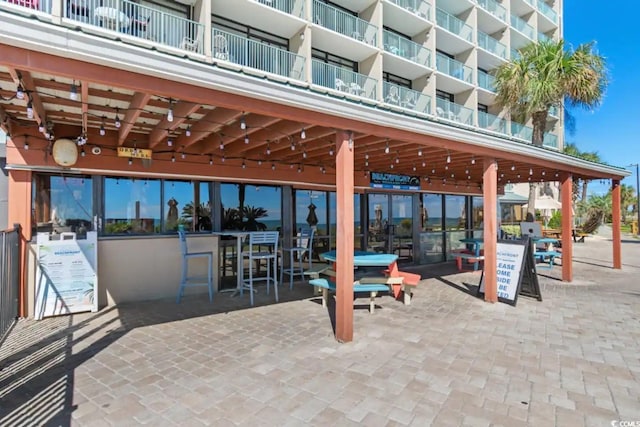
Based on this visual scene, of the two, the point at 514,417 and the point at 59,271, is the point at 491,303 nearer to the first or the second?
the point at 514,417

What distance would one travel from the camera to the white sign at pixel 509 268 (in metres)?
6.05

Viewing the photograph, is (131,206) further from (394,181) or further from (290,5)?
(290,5)

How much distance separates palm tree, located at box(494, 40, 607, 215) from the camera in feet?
44.5

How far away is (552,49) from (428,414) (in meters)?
16.5

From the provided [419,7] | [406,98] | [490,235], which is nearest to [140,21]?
[490,235]

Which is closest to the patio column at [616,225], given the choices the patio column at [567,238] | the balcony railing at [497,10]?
the patio column at [567,238]

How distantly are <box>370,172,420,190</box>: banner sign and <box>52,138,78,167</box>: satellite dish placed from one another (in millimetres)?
6655

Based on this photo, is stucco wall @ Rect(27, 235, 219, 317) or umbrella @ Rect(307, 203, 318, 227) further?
umbrella @ Rect(307, 203, 318, 227)

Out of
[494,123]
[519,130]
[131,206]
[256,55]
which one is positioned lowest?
[131,206]

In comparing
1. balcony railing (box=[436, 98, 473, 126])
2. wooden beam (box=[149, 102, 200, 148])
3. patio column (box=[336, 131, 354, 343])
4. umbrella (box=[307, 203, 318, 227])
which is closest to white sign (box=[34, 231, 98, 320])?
wooden beam (box=[149, 102, 200, 148])

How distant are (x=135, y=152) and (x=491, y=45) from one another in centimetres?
1960

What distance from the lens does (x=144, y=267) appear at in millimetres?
6258

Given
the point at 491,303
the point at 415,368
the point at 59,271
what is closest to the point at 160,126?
the point at 59,271

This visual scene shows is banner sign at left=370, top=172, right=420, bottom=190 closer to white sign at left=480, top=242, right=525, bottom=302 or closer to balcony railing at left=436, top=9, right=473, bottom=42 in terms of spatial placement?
white sign at left=480, top=242, right=525, bottom=302
